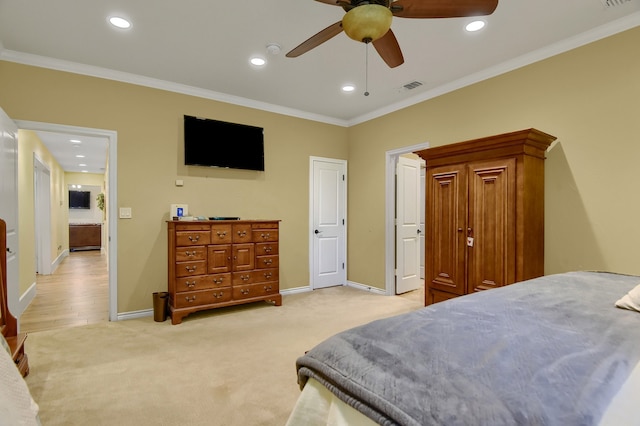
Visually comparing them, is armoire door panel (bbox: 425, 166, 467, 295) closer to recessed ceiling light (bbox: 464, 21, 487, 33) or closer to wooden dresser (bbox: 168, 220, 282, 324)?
recessed ceiling light (bbox: 464, 21, 487, 33)

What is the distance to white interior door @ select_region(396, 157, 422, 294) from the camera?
478cm

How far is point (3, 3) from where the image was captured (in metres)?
2.38

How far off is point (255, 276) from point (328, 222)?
166 centimetres

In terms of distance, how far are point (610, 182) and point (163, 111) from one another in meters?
4.58

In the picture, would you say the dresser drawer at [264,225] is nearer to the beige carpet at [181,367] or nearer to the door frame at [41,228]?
the beige carpet at [181,367]

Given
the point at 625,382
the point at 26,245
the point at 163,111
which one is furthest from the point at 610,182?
the point at 26,245

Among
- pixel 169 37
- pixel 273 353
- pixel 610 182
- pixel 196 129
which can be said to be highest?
pixel 169 37

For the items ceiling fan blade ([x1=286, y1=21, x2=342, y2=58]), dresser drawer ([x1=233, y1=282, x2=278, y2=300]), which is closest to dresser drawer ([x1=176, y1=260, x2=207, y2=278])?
dresser drawer ([x1=233, y1=282, x2=278, y2=300])

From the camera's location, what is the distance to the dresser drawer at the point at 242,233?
151 inches

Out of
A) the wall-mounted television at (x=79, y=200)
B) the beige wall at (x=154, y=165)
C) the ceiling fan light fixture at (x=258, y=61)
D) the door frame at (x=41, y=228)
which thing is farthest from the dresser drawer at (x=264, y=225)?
the wall-mounted television at (x=79, y=200)

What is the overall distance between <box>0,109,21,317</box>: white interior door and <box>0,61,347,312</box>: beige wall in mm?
418

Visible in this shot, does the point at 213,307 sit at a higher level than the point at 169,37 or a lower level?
lower

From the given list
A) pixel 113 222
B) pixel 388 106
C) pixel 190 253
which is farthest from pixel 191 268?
pixel 388 106

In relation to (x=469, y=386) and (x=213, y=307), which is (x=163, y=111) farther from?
(x=469, y=386)
